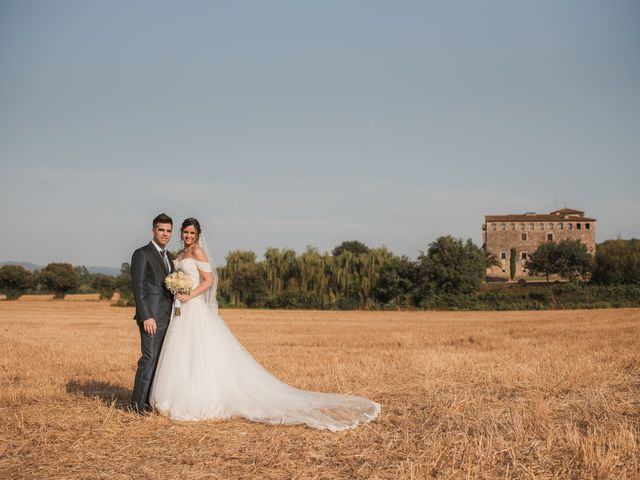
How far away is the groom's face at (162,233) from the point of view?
8.33 m

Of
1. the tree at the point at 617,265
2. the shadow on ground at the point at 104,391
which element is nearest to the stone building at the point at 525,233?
the tree at the point at 617,265

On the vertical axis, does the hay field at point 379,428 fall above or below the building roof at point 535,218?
below

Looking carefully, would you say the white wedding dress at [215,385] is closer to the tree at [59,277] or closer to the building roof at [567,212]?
the tree at [59,277]

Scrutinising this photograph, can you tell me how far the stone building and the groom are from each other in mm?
108043

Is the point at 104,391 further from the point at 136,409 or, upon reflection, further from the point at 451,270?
the point at 451,270

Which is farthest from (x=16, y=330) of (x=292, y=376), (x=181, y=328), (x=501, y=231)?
(x=501, y=231)

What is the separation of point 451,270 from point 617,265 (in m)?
26.6

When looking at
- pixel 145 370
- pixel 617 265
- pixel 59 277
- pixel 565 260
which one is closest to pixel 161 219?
pixel 145 370

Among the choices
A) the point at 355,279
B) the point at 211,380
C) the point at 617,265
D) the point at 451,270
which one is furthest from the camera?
the point at 617,265

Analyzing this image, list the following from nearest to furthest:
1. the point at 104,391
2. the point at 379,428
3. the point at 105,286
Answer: the point at 379,428
the point at 104,391
the point at 105,286

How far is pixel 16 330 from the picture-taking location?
2447 centimetres

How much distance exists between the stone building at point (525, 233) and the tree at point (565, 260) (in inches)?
710

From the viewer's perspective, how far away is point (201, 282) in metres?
8.37

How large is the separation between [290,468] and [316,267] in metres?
48.7
